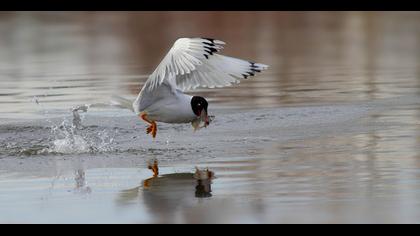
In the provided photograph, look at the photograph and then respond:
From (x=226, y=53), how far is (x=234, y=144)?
11161mm

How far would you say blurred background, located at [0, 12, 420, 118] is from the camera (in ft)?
55.2

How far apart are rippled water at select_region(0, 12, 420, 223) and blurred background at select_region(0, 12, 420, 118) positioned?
5 cm

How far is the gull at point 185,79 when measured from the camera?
11.2 m

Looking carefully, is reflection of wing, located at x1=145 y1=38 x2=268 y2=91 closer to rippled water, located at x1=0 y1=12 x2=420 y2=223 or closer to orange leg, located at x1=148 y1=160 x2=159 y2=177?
rippled water, located at x1=0 y1=12 x2=420 y2=223

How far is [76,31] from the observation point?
32406 mm

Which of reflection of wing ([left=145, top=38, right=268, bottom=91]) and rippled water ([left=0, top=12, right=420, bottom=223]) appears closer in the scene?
rippled water ([left=0, top=12, right=420, bottom=223])

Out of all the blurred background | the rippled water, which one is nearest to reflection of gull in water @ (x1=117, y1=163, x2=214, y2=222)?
the rippled water

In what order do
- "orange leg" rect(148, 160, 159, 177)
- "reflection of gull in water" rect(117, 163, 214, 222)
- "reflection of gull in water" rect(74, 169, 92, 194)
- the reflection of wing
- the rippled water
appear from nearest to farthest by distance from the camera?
the rippled water
"reflection of gull in water" rect(117, 163, 214, 222)
"reflection of gull in water" rect(74, 169, 92, 194)
"orange leg" rect(148, 160, 159, 177)
the reflection of wing

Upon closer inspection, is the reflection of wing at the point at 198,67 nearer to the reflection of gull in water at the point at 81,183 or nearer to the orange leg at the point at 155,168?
the orange leg at the point at 155,168

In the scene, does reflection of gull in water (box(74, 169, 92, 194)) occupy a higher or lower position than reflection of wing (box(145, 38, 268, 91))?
lower

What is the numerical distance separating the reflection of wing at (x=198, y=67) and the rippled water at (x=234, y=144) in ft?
2.06

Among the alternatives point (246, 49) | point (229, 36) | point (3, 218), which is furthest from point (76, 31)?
point (3, 218)

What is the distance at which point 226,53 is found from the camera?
76.1 ft

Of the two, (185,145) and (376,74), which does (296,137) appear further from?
(376,74)
